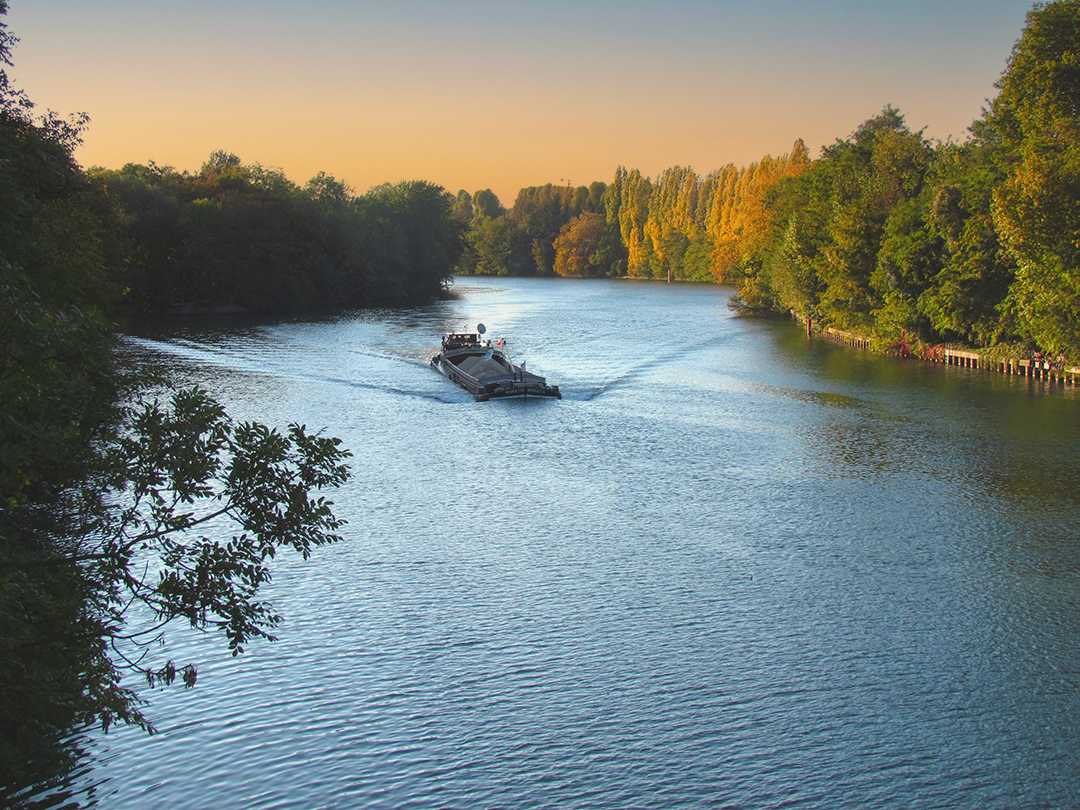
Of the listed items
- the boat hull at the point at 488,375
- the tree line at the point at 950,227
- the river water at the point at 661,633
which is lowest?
the river water at the point at 661,633

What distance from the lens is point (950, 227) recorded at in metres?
40.7

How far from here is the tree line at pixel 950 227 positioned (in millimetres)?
32781

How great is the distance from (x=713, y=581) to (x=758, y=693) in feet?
12.7

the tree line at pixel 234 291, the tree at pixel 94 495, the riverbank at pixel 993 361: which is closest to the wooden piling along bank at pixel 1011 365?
the riverbank at pixel 993 361

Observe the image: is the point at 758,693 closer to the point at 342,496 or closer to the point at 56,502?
the point at 342,496

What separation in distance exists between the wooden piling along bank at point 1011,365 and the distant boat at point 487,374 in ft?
63.4

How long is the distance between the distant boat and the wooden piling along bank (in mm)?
19314

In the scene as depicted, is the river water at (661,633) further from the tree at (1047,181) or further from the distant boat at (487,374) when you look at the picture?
the tree at (1047,181)

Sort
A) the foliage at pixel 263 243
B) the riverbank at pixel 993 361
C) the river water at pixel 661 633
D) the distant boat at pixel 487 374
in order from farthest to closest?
1. the foliage at pixel 263 243
2. the riverbank at pixel 993 361
3. the distant boat at pixel 487 374
4. the river water at pixel 661 633

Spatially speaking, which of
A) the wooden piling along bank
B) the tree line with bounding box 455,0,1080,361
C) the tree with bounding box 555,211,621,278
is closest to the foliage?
the tree line with bounding box 455,0,1080,361

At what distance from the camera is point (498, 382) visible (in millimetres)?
35312

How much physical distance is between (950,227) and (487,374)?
21707 mm

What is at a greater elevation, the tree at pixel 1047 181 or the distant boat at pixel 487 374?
the tree at pixel 1047 181

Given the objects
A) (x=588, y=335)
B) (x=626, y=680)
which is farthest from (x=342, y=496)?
(x=588, y=335)
